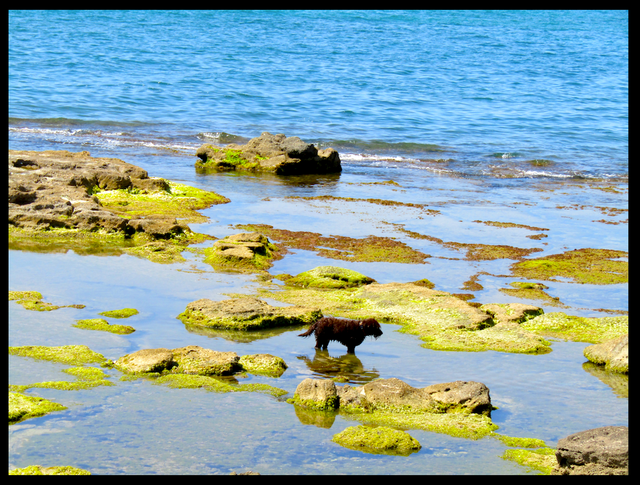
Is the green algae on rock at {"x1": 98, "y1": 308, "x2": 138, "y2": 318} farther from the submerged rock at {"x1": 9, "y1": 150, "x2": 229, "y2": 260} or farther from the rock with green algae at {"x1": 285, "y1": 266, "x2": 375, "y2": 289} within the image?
the submerged rock at {"x1": 9, "y1": 150, "x2": 229, "y2": 260}

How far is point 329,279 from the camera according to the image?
10.9 metres

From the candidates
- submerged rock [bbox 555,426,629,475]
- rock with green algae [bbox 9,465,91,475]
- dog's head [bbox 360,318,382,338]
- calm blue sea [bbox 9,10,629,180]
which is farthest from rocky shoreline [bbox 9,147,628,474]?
calm blue sea [bbox 9,10,629,180]

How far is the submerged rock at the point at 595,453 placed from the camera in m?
5.19

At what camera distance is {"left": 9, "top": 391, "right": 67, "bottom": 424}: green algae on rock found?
238 inches

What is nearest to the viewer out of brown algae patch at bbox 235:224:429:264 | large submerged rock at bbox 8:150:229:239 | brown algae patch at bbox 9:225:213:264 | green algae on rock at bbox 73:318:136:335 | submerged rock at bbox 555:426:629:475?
submerged rock at bbox 555:426:629:475

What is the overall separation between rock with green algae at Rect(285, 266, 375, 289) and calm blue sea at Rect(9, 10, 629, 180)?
1422cm

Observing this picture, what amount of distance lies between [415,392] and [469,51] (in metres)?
53.1

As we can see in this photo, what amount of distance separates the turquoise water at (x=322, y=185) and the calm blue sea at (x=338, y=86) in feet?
0.75

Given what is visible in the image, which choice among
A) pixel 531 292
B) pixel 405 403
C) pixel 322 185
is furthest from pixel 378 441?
pixel 322 185

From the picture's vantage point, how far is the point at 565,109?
38906 mm

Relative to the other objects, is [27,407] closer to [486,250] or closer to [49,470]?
[49,470]

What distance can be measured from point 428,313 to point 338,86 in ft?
114

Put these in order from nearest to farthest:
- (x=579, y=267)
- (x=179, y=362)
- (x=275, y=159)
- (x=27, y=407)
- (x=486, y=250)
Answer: (x=27, y=407) < (x=179, y=362) < (x=579, y=267) < (x=486, y=250) < (x=275, y=159)
